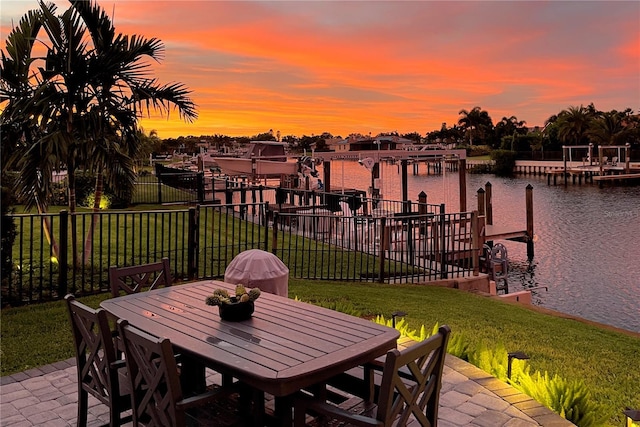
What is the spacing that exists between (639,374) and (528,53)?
Answer: 22.3 m

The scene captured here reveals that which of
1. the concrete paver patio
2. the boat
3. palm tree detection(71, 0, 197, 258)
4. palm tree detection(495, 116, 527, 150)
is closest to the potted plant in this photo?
the concrete paver patio

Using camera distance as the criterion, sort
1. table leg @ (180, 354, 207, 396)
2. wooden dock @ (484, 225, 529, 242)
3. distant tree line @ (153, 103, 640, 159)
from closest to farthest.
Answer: table leg @ (180, 354, 207, 396) < wooden dock @ (484, 225, 529, 242) < distant tree line @ (153, 103, 640, 159)

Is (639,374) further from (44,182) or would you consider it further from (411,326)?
(44,182)

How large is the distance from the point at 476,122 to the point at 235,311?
11261 centimetres

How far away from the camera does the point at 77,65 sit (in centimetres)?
828

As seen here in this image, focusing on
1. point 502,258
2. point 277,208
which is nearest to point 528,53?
point 502,258

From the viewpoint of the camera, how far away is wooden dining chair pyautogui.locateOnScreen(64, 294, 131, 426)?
3.34 m

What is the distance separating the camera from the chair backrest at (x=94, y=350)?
332 centimetres

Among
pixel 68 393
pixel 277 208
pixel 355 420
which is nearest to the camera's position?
pixel 355 420

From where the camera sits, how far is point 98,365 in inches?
139

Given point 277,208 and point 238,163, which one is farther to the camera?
point 238,163

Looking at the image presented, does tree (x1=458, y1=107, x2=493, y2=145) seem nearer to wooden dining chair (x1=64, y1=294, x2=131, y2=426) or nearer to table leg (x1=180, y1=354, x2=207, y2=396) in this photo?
table leg (x1=180, y1=354, x2=207, y2=396)

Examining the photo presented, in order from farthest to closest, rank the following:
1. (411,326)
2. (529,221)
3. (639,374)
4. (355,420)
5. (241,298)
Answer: (529,221) → (411,326) → (639,374) → (241,298) → (355,420)

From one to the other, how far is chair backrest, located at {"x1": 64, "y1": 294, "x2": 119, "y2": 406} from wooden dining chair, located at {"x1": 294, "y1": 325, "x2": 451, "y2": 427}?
1.23 meters
